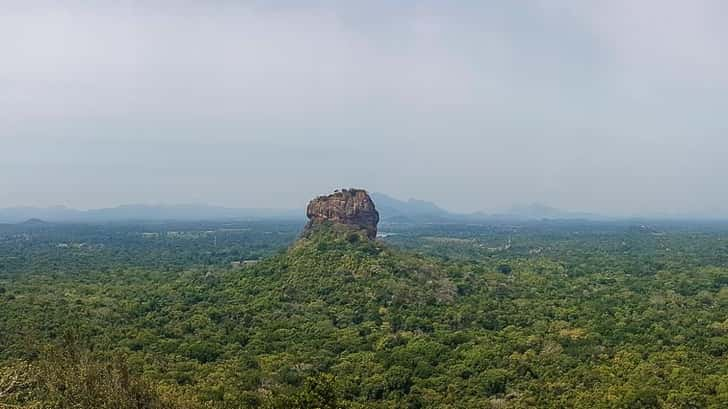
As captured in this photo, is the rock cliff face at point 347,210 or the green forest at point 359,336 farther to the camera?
the rock cliff face at point 347,210

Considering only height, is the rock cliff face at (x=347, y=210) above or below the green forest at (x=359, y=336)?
above

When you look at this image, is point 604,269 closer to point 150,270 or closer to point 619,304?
point 619,304

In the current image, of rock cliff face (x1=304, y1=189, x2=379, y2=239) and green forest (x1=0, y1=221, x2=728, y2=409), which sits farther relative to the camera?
rock cliff face (x1=304, y1=189, x2=379, y2=239)

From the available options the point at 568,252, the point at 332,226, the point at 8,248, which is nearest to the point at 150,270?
the point at 332,226

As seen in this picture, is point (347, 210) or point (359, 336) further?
point (347, 210)

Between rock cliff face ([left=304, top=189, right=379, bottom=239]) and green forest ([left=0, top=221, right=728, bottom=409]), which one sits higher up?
rock cliff face ([left=304, top=189, right=379, bottom=239])
